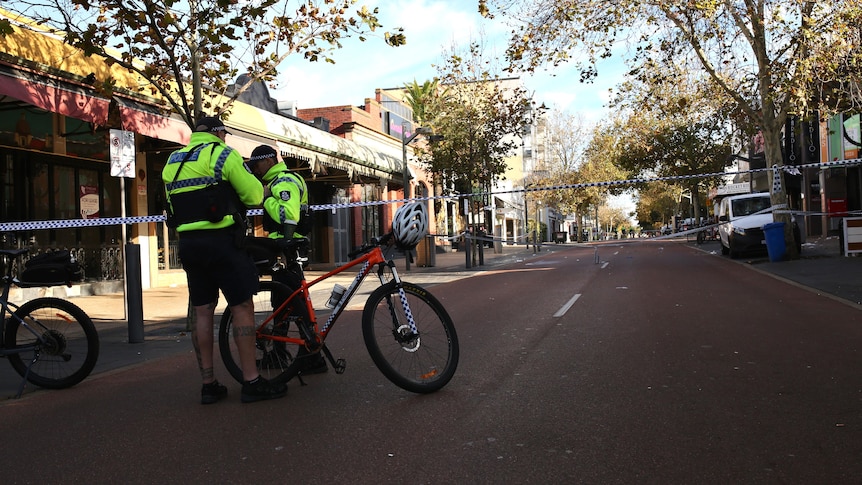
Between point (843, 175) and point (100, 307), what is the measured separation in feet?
98.1

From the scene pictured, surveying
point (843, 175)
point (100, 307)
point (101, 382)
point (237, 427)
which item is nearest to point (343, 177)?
point (100, 307)

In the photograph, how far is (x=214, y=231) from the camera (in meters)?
4.51

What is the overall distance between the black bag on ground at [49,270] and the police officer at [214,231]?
139 cm

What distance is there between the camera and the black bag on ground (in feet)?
17.6

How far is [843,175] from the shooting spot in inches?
1187

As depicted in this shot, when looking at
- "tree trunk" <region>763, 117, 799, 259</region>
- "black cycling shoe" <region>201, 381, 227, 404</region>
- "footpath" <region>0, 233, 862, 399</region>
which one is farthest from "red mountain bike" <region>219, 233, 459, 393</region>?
"tree trunk" <region>763, 117, 799, 259</region>

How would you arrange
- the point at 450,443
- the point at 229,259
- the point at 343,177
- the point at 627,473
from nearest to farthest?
the point at 627,473
the point at 450,443
the point at 229,259
the point at 343,177

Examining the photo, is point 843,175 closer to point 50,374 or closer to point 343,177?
point 343,177

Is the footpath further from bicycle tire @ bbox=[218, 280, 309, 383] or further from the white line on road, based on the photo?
the white line on road

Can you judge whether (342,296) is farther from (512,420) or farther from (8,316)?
(8,316)

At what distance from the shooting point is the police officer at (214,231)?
14.7 ft

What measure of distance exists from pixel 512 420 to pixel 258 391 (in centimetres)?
178

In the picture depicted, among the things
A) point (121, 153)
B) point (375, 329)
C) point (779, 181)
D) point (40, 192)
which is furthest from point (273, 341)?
point (779, 181)

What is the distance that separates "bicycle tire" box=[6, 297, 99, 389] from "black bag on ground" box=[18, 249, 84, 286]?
0.48ft
